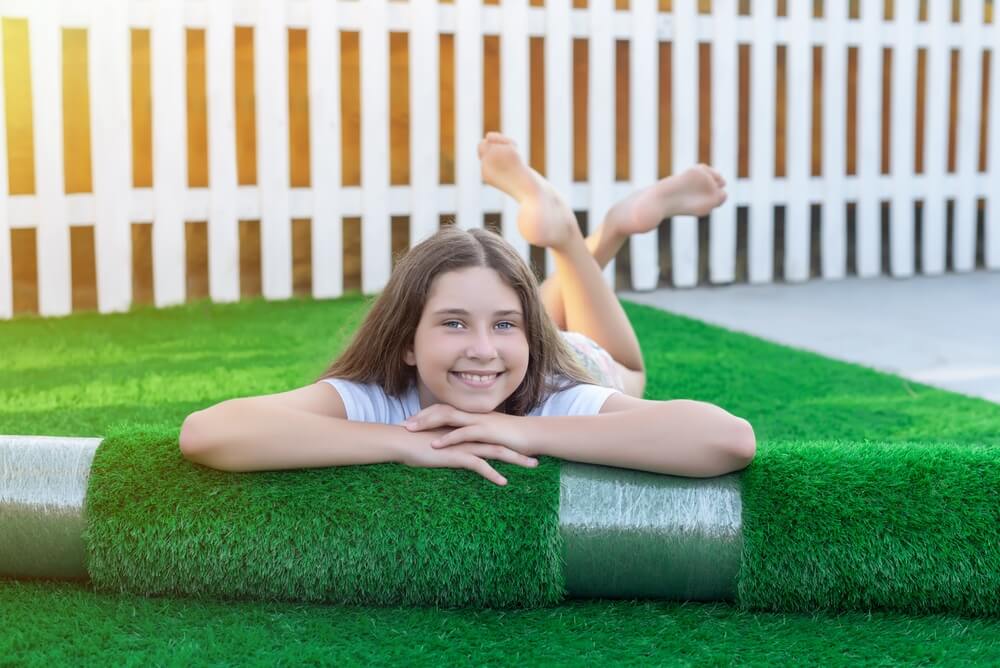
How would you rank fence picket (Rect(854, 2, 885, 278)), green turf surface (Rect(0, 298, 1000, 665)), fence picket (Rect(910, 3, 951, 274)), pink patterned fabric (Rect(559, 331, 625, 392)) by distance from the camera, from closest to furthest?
green turf surface (Rect(0, 298, 1000, 665)) → pink patterned fabric (Rect(559, 331, 625, 392)) → fence picket (Rect(854, 2, 885, 278)) → fence picket (Rect(910, 3, 951, 274))

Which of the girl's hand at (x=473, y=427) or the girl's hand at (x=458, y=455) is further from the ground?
the girl's hand at (x=473, y=427)

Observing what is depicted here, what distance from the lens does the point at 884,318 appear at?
488 cm

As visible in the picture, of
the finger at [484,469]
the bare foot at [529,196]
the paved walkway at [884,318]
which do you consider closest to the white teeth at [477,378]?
the finger at [484,469]

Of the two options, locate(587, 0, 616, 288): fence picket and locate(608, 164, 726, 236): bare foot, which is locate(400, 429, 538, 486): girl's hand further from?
locate(587, 0, 616, 288): fence picket

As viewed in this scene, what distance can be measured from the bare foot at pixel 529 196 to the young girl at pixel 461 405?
2.46 ft

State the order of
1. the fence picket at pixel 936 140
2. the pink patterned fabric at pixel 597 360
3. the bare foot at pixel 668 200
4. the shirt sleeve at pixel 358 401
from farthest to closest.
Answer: the fence picket at pixel 936 140 < the bare foot at pixel 668 200 < the pink patterned fabric at pixel 597 360 < the shirt sleeve at pixel 358 401

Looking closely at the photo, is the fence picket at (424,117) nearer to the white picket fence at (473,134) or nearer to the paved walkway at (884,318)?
the white picket fence at (473,134)

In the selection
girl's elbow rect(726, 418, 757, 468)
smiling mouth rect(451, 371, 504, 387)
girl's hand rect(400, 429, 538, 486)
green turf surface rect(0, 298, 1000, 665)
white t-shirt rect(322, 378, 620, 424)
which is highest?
smiling mouth rect(451, 371, 504, 387)

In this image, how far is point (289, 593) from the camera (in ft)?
6.59

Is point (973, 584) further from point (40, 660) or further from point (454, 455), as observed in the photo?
point (40, 660)

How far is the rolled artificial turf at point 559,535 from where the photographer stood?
1.98m

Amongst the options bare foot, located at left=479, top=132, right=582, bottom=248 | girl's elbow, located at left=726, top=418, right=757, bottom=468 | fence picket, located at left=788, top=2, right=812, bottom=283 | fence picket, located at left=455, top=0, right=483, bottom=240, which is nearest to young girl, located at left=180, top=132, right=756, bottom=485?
girl's elbow, located at left=726, top=418, right=757, bottom=468

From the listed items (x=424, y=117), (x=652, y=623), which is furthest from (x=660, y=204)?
(x=424, y=117)

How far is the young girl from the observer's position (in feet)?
6.63
